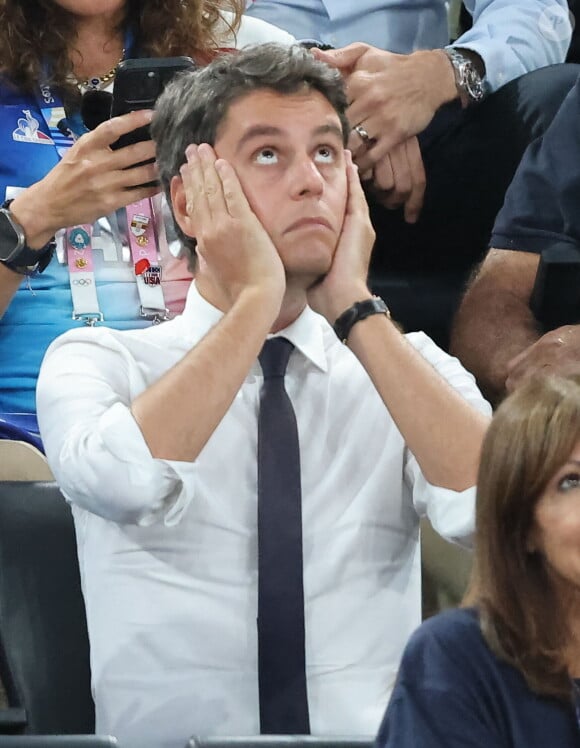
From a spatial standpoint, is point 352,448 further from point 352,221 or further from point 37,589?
point 37,589

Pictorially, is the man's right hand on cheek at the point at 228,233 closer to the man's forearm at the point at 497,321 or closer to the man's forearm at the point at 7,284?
the man's forearm at the point at 7,284

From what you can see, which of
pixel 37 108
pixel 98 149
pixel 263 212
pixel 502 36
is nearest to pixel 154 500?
pixel 263 212

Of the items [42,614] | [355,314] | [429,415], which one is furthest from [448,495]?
[42,614]

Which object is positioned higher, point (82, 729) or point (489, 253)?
point (489, 253)

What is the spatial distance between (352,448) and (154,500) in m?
0.23

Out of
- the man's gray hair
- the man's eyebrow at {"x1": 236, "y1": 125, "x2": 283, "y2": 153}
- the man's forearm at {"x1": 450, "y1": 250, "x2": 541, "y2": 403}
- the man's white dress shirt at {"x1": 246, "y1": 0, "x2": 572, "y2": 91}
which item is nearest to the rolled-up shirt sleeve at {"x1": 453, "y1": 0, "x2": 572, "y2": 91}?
the man's white dress shirt at {"x1": 246, "y1": 0, "x2": 572, "y2": 91}

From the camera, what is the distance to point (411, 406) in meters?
1.31

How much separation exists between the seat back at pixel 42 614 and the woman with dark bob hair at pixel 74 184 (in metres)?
0.16

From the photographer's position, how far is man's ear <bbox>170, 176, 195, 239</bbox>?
1488 millimetres

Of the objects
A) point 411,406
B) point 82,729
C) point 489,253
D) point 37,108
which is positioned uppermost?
point 37,108

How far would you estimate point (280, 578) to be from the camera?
1.29 m

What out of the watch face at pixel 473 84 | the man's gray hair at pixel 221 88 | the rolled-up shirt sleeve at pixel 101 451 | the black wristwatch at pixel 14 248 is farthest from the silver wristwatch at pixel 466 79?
the rolled-up shirt sleeve at pixel 101 451

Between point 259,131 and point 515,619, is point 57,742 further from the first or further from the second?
point 259,131

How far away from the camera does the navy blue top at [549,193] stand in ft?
5.74
